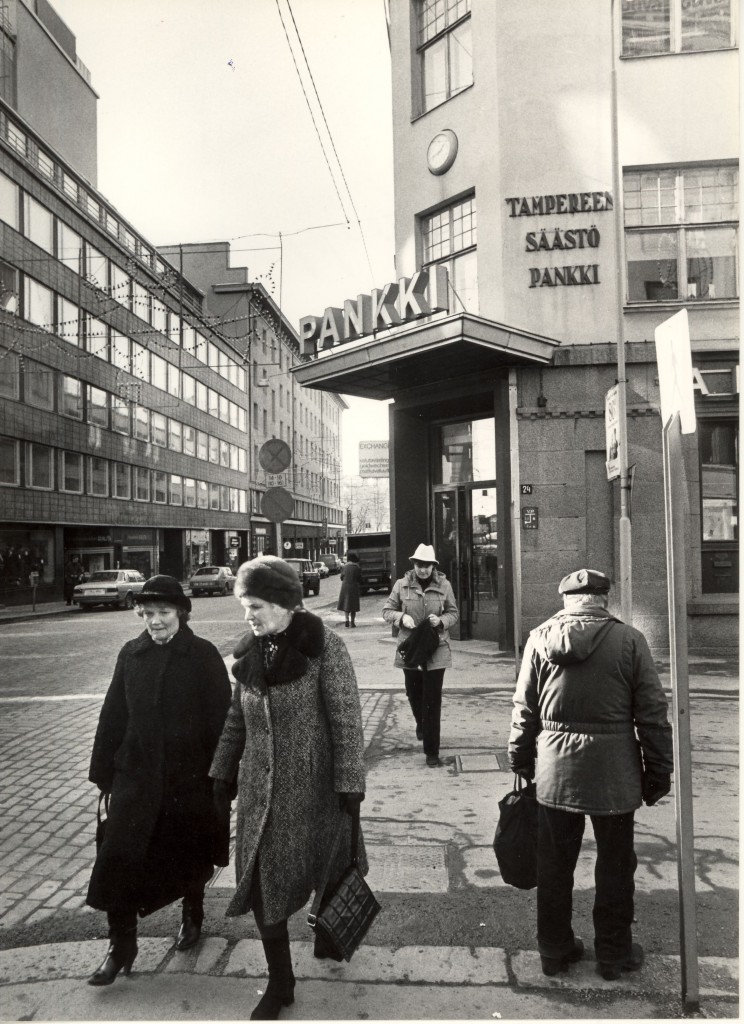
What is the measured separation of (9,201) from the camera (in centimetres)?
2869

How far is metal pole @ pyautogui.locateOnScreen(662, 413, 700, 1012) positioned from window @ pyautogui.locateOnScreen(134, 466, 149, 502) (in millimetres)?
37701

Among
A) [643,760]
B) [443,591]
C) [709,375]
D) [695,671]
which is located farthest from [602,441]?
[643,760]

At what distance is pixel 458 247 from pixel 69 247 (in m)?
25.9

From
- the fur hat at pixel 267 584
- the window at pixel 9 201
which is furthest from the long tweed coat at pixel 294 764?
the window at pixel 9 201

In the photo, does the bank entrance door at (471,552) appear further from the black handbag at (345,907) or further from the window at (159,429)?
the window at (159,429)

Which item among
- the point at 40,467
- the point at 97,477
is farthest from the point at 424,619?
the point at 97,477

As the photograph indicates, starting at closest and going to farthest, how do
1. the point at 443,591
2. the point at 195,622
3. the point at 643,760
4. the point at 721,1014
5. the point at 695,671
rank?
the point at 721,1014 → the point at 643,760 → the point at 443,591 → the point at 695,671 → the point at 195,622

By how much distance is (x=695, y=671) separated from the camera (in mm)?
10039

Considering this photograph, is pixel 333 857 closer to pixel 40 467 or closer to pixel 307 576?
pixel 307 576

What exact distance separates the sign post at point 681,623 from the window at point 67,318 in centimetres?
3133

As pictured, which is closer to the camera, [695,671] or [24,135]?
[695,671]

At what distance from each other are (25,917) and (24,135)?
31288 mm

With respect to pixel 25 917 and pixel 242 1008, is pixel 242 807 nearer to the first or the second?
pixel 242 1008

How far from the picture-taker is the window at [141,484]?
127ft
